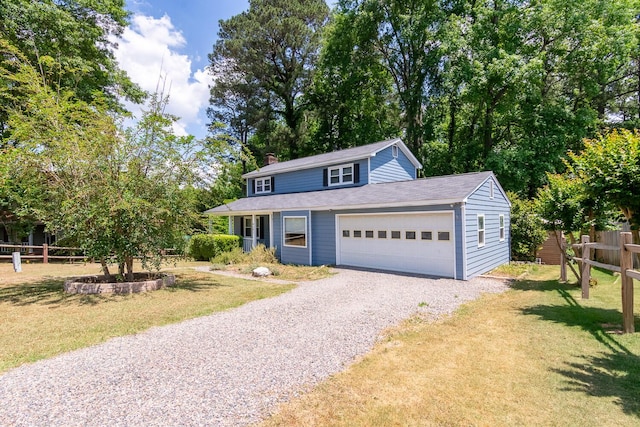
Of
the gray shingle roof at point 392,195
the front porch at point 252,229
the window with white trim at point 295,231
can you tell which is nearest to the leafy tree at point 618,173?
the gray shingle roof at point 392,195

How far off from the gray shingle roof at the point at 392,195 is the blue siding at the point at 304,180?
0.73m

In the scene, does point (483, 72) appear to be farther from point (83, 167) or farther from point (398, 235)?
point (83, 167)

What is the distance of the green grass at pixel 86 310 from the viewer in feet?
18.1

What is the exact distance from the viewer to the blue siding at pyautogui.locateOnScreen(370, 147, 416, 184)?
17312 mm

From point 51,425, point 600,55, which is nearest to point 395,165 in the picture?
point 600,55

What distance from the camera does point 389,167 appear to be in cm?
1833

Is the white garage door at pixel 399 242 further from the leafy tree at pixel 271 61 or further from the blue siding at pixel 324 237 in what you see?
the leafy tree at pixel 271 61

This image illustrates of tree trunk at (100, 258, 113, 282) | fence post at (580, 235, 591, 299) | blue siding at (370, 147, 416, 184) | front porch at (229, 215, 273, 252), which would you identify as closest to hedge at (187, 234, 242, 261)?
front porch at (229, 215, 273, 252)

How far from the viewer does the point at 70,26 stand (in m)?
17.8

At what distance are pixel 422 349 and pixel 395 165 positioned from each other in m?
14.7

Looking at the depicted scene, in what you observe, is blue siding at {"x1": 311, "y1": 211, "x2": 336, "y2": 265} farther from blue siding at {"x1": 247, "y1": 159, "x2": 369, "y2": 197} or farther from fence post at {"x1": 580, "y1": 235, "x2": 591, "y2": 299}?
fence post at {"x1": 580, "y1": 235, "x2": 591, "y2": 299}

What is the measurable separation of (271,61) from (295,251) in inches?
880

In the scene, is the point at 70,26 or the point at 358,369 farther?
the point at 70,26

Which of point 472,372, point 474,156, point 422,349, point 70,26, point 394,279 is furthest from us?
point 474,156
